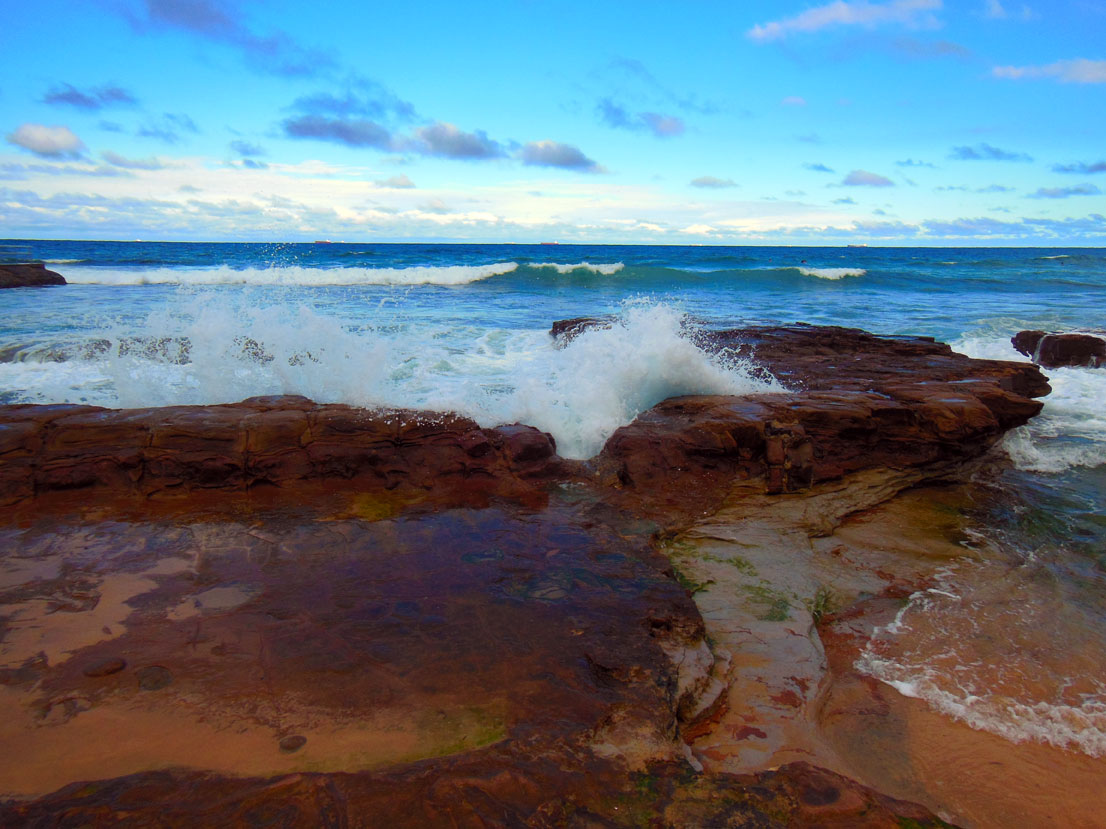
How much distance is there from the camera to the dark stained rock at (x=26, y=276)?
17.8 metres

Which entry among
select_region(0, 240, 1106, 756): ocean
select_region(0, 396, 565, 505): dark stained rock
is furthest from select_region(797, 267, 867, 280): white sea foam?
select_region(0, 396, 565, 505): dark stained rock

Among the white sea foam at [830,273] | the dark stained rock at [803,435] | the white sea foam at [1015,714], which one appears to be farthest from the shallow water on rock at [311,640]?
the white sea foam at [830,273]

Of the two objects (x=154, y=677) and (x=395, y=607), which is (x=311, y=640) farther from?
(x=154, y=677)

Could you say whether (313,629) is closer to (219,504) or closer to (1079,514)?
(219,504)

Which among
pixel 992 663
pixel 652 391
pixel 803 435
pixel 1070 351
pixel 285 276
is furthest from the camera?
pixel 285 276

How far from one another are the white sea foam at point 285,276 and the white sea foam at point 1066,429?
1989 cm

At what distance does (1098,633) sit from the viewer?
11.0ft

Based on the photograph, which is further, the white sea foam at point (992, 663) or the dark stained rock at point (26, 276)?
the dark stained rock at point (26, 276)

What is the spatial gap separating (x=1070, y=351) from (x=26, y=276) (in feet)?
80.7

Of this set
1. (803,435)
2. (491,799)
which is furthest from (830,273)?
(491,799)

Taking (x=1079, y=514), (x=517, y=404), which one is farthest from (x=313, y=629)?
(x=1079, y=514)

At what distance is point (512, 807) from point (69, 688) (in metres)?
1.77

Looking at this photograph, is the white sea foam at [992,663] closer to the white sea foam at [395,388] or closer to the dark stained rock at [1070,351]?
the white sea foam at [395,388]

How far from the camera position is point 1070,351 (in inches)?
396
